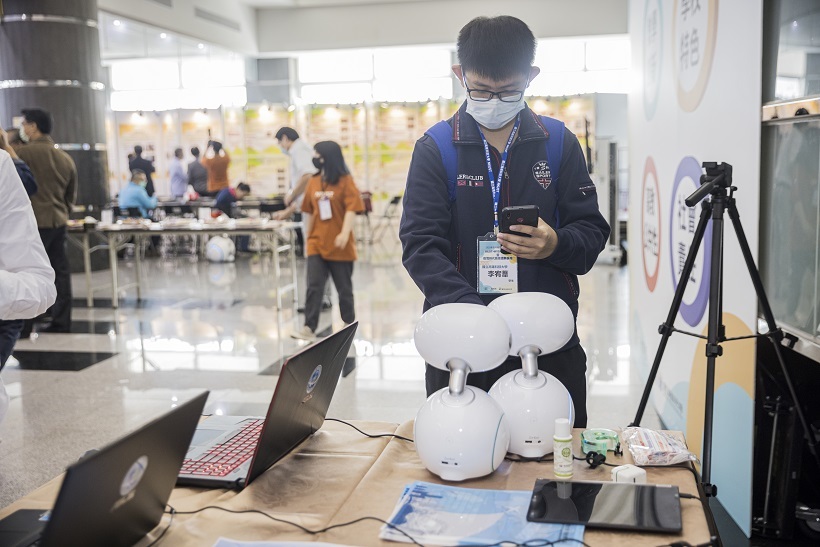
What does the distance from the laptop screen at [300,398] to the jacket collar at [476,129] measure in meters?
0.51

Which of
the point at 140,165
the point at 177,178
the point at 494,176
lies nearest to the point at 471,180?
the point at 494,176

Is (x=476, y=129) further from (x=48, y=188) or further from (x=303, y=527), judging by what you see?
(x=48, y=188)

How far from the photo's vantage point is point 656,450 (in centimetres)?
151

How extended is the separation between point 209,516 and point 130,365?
4.24m

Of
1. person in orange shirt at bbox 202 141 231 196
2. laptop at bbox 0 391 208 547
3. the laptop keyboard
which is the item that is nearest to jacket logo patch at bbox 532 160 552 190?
the laptop keyboard

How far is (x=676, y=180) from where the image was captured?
11.0 ft

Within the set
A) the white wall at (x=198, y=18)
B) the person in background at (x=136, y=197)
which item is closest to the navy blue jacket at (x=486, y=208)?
the white wall at (x=198, y=18)

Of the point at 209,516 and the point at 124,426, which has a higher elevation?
the point at 209,516

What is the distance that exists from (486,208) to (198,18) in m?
12.4

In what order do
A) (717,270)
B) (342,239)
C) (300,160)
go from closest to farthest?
(717,270) < (342,239) < (300,160)

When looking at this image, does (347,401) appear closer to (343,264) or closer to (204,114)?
(343,264)

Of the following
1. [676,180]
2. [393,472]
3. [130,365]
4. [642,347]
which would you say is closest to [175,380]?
[130,365]

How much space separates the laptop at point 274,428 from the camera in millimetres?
1448

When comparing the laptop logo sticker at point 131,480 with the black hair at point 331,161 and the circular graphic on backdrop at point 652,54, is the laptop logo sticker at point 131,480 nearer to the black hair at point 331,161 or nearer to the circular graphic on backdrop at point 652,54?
the circular graphic on backdrop at point 652,54
